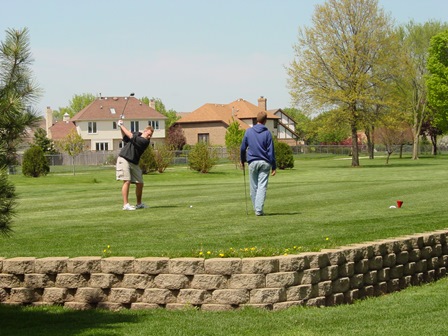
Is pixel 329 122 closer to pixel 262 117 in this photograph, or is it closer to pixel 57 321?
pixel 262 117

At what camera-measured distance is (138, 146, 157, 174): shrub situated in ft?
153

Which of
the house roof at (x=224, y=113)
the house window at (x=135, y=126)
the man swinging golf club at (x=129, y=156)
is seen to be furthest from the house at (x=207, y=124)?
the man swinging golf club at (x=129, y=156)

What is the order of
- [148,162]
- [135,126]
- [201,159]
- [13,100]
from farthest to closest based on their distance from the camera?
1. [135,126]
2. [201,159]
3. [148,162]
4. [13,100]

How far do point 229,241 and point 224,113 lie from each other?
106 metres

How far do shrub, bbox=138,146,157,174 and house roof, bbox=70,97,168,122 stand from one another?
196 feet

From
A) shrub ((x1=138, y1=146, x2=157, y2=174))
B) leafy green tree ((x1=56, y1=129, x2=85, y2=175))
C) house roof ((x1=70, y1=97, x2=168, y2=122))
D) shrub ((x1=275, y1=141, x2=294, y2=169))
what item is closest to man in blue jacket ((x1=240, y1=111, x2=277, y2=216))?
shrub ((x1=138, y1=146, x2=157, y2=174))

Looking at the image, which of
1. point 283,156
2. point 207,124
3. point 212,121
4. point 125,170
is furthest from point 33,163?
point 207,124

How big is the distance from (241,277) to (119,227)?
484cm

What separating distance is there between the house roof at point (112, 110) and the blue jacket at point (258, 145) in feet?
Answer: 301

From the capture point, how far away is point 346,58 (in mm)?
62438

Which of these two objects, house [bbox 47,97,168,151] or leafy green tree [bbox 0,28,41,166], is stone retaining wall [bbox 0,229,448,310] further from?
house [bbox 47,97,168,151]

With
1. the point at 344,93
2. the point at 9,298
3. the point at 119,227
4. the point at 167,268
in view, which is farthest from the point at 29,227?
the point at 344,93

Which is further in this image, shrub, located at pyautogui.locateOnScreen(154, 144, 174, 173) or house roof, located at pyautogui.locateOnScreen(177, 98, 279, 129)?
house roof, located at pyautogui.locateOnScreen(177, 98, 279, 129)

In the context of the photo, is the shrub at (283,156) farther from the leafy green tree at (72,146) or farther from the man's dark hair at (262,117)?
the man's dark hair at (262,117)
